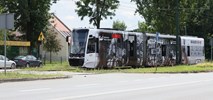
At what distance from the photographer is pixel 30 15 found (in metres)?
59.7

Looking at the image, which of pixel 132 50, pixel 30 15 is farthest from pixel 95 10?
pixel 132 50

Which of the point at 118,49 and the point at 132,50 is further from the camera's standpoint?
the point at 132,50

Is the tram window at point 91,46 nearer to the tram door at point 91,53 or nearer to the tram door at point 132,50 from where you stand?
the tram door at point 91,53

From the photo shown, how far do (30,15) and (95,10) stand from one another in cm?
874

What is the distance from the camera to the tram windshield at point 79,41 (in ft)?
111

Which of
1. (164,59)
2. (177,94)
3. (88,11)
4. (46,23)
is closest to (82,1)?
(88,11)

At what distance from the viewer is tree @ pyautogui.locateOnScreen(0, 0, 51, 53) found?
190 ft

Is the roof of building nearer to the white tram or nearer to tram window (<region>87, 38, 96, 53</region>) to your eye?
the white tram

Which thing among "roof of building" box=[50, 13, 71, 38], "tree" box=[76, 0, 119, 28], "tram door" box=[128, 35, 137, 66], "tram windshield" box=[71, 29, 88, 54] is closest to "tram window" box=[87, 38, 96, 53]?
"tram windshield" box=[71, 29, 88, 54]

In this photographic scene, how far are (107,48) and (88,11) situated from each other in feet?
77.9

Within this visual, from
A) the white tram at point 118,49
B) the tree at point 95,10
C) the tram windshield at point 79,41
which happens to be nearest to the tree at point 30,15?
the tree at point 95,10

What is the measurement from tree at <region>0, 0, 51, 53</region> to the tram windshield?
24.5m

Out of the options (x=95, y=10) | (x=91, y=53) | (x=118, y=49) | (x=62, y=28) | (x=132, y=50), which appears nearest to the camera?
(x=91, y=53)

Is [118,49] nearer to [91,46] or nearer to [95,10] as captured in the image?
[91,46]
